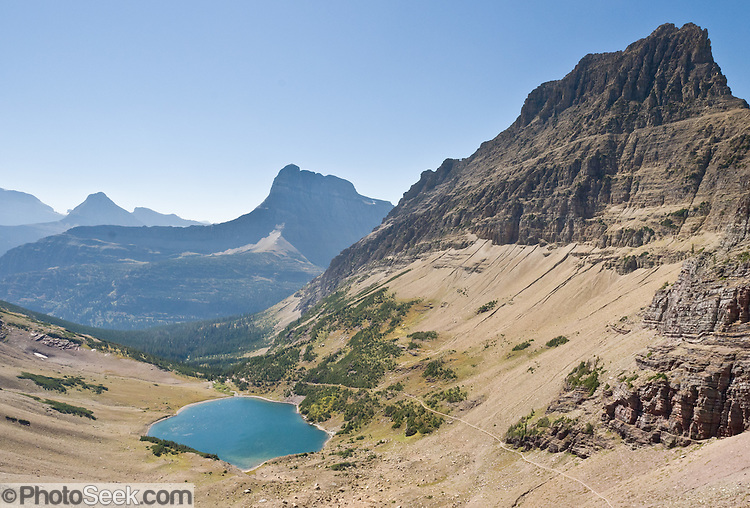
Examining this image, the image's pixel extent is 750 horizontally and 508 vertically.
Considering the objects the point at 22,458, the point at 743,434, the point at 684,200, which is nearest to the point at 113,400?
the point at 22,458

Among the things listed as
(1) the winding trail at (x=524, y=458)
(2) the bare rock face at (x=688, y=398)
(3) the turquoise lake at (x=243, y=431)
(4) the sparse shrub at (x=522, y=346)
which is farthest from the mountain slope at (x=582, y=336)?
(3) the turquoise lake at (x=243, y=431)

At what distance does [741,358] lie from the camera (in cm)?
3759

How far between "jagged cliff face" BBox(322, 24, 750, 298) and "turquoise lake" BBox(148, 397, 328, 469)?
4254 inches

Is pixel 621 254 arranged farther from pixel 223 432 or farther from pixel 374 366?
pixel 223 432

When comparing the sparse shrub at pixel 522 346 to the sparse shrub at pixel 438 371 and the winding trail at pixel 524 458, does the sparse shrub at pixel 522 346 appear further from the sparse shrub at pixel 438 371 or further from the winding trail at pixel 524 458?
the winding trail at pixel 524 458

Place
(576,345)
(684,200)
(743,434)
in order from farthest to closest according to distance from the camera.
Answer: (684,200)
(576,345)
(743,434)

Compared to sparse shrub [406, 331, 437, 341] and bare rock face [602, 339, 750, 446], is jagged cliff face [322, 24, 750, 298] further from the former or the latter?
bare rock face [602, 339, 750, 446]

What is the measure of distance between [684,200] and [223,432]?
147 m

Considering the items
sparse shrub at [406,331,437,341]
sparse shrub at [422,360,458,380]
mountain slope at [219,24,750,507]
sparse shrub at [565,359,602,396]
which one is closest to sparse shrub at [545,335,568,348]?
mountain slope at [219,24,750,507]

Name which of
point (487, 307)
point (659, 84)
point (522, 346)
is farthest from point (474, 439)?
point (659, 84)

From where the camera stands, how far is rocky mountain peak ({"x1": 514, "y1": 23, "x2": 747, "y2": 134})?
14362 cm

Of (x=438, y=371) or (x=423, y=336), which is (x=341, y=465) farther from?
(x=423, y=336)

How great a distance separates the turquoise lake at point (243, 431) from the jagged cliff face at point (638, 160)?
108 meters

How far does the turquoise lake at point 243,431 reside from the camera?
313 ft
